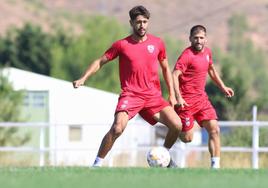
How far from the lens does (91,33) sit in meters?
95.3

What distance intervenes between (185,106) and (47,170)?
345 centimetres

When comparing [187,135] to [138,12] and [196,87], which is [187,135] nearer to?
[196,87]

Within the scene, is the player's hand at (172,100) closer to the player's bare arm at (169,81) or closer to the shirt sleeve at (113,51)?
the player's bare arm at (169,81)

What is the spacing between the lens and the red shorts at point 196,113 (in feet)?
51.5

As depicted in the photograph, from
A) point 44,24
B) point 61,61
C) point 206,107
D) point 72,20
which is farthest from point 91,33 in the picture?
point 206,107

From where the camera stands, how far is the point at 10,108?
40.1 meters

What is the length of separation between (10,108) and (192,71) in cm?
2506

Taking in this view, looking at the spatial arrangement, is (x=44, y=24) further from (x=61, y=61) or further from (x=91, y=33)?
(x=61, y=61)

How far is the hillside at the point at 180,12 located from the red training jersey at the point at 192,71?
134 metres

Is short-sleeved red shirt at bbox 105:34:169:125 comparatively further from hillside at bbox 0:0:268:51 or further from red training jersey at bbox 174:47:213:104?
hillside at bbox 0:0:268:51

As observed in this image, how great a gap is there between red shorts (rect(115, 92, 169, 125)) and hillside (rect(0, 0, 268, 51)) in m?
135

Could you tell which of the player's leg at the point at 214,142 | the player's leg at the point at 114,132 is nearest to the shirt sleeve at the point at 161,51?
the player's leg at the point at 114,132

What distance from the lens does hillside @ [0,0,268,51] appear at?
162m

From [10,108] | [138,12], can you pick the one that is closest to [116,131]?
[138,12]
